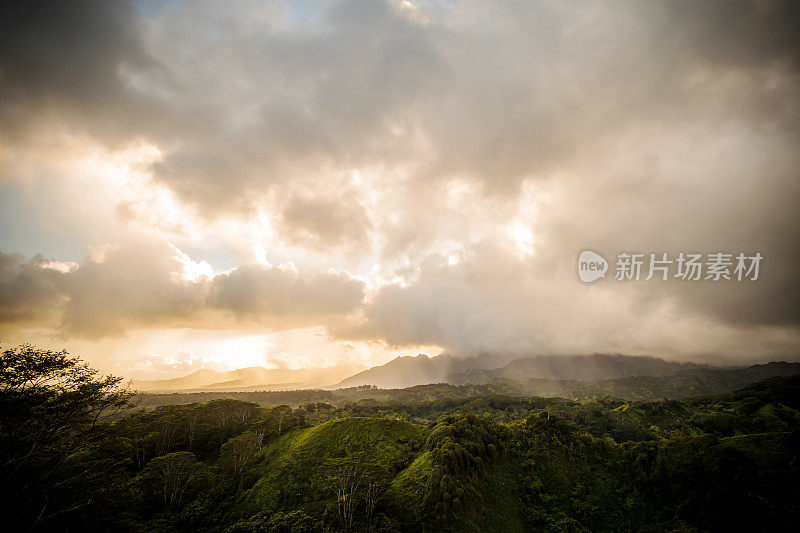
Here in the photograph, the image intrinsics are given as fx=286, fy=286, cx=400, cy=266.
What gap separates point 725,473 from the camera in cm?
3519

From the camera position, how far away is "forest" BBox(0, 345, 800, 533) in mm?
24547

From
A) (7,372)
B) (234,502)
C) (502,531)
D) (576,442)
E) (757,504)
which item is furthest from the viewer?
(576,442)

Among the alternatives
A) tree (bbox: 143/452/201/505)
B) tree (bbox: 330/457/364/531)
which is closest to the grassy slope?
tree (bbox: 330/457/364/531)

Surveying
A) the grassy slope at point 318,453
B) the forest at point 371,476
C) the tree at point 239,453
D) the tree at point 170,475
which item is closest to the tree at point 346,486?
the forest at point 371,476

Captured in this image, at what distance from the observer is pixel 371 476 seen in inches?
1703

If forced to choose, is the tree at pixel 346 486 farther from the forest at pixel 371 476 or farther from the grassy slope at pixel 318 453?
the grassy slope at pixel 318 453

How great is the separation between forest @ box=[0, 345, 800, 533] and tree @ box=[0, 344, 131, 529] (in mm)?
99

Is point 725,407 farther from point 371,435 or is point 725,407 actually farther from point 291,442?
point 291,442

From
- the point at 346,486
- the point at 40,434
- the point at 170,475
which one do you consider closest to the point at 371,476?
the point at 346,486

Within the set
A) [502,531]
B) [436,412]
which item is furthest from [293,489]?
[436,412]

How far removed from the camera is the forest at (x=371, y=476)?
80.5 ft

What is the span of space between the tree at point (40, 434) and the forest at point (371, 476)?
99 mm

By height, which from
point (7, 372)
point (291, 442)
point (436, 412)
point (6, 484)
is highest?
point (7, 372)

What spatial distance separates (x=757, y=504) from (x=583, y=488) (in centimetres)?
1800
